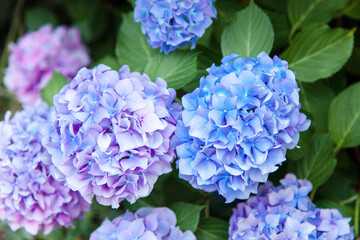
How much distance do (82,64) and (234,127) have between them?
3.18 feet

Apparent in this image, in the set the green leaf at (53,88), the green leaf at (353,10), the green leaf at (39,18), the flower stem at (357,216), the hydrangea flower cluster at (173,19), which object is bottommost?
the green leaf at (39,18)

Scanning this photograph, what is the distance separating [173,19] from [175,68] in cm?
11

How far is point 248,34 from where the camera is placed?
1035 millimetres

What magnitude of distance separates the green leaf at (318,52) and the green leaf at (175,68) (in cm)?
26

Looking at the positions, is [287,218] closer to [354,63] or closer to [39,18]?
[354,63]

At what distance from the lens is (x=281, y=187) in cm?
106

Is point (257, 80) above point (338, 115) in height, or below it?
above

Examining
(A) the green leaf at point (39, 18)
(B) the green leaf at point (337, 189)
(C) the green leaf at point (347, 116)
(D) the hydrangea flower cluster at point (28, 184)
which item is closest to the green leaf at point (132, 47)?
(D) the hydrangea flower cluster at point (28, 184)

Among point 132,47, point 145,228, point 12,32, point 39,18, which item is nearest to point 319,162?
point 145,228

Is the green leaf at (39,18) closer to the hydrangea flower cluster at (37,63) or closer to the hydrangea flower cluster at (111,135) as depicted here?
the hydrangea flower cluster at (37,63)

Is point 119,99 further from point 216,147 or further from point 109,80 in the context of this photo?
point 216,147

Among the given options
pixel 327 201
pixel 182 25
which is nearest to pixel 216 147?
pixel 182 25

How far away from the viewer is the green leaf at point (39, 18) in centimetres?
188

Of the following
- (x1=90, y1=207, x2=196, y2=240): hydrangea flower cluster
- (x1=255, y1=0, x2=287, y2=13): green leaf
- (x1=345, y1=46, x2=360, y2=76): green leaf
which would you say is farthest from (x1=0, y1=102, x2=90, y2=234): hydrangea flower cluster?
(x1=345, y1=46, x2=360, y2=76): green leaf
